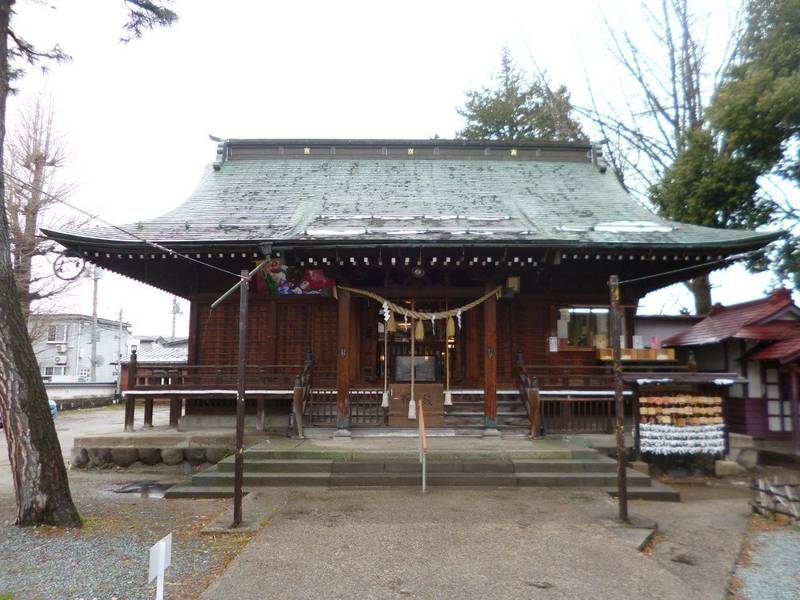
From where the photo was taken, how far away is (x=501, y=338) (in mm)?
12148

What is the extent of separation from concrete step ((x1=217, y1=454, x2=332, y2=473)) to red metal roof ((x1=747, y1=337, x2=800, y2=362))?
1007 centimetres

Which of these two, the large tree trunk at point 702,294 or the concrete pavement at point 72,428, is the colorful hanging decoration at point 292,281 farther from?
the large tree trunk at point 702,294

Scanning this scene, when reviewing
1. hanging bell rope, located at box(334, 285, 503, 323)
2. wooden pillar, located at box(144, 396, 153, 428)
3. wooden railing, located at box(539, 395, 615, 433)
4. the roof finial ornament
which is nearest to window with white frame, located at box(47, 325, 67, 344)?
the roof finial ornament

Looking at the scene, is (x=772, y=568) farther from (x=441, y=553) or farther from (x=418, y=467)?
(x=418, y=467)

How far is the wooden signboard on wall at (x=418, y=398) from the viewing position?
35.6 ft

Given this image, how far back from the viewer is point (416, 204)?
12.9 meters

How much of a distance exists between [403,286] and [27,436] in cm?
684

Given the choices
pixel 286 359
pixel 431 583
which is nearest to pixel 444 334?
pixel 286 359

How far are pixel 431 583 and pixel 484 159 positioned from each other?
44.8ft

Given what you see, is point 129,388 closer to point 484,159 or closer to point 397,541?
point 397,541

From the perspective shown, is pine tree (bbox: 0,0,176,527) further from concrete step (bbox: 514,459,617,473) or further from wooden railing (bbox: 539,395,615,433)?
wooden railing (bbox: 539,395,615,433)

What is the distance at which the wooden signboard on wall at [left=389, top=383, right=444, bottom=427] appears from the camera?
10852 mm

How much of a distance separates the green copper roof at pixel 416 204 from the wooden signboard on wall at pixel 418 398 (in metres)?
3.32

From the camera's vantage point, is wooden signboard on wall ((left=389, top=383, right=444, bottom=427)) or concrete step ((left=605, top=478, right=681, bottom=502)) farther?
wooden signboard on wall ((left=389, top=383, right=444, bottom=427))
